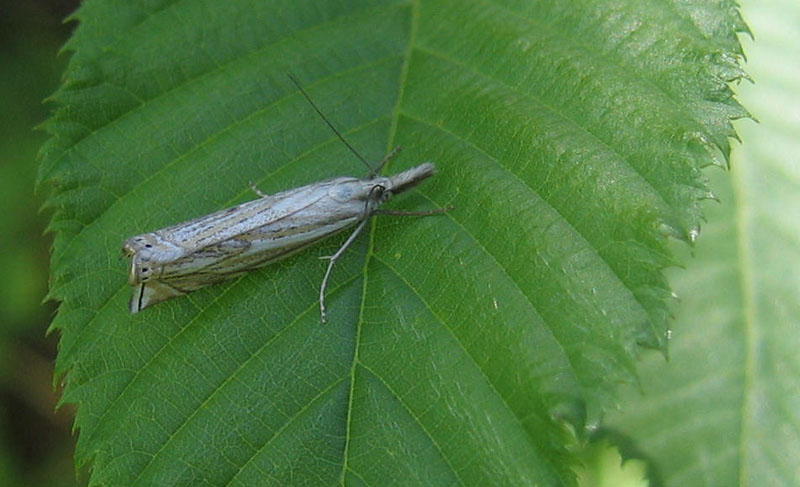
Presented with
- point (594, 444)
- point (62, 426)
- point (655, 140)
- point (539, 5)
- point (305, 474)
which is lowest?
point (62, 426)

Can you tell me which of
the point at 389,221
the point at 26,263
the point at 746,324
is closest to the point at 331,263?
the point at 389,221

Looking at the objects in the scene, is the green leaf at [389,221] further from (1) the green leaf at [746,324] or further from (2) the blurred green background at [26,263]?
(2) the blurred green background at [26,263]

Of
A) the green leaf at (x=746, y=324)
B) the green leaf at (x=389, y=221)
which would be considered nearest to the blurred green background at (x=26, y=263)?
the green leaf at (x=389, y=221)

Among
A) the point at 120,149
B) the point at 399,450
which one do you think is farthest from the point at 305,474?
the point at 120,149

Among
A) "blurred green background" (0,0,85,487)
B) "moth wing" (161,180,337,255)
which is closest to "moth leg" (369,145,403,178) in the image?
"moth wing" (161,180,337,255)

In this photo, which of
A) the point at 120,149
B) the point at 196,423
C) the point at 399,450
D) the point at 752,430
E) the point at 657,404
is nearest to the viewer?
the point at 399,450

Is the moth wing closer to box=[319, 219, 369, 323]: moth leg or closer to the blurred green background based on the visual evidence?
box=[319, 219, 369, 323]: moth leg

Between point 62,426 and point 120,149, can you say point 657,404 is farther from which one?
point 62,426

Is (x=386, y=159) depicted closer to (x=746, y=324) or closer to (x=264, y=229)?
(x=264, y=229)
